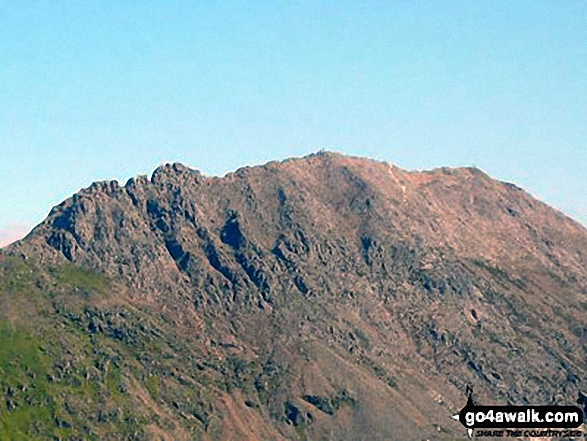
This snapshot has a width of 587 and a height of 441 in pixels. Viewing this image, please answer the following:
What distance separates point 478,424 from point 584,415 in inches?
699

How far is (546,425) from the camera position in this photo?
14538cm

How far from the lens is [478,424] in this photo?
144500 mm

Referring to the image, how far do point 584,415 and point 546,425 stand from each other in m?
9.13

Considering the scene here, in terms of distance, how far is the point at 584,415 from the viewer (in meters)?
151

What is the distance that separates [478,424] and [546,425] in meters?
9.54
